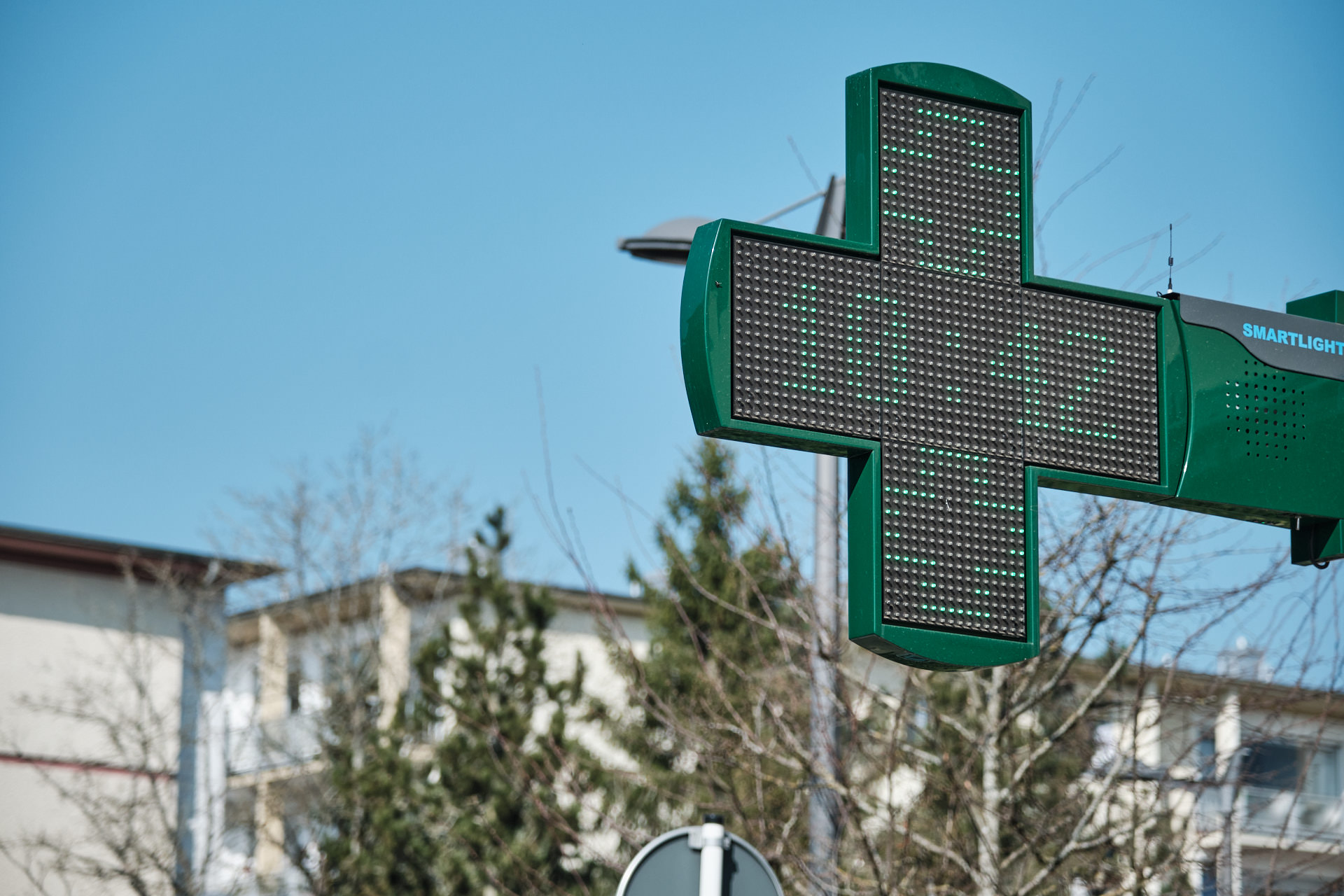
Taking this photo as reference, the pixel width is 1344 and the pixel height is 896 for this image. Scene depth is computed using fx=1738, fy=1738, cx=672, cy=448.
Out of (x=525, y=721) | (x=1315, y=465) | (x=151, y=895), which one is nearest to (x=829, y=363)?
(x=1315, y=465)

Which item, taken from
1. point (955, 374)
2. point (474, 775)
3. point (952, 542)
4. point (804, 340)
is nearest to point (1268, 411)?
point (955, 374)

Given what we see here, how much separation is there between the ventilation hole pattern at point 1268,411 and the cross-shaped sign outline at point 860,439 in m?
0.30

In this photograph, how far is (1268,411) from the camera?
460 cm

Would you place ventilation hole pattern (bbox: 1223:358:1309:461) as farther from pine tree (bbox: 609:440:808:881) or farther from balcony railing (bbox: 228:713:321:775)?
balcony railing (bbox: 228:713:321:775)

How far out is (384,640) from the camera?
35562mm

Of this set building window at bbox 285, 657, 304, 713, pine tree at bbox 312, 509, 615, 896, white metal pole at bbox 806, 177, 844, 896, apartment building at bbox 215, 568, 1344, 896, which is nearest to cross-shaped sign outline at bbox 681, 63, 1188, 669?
white metal pole at bbox 806, 177, 844, 896

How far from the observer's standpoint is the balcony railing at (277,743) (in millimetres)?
33719

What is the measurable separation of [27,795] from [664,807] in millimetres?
14148

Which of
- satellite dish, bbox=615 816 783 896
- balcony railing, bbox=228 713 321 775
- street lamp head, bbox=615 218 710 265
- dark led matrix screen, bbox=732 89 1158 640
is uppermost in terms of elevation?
street lamp head, bbox=615 218 710 265

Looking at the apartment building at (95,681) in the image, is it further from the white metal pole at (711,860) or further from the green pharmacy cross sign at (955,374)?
the green pharmacy cross sign at (955,374)

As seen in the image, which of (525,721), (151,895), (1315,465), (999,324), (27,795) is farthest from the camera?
(27,795)

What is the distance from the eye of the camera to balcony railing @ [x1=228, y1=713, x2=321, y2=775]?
111 feet

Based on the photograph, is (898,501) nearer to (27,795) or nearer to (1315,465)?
(1315,465)

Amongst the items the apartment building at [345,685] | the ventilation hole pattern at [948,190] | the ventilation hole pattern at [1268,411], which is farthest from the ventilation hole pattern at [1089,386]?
the apartment building at [345,685]
